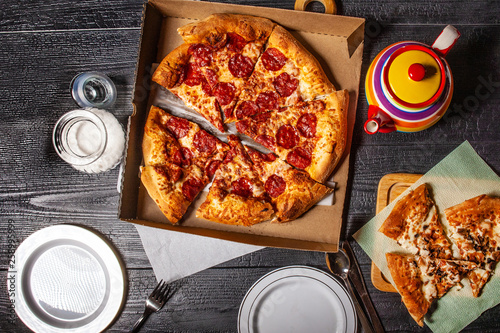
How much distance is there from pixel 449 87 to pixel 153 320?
2801 mm

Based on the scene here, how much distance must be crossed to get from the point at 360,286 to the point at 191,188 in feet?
4.90

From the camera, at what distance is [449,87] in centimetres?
230

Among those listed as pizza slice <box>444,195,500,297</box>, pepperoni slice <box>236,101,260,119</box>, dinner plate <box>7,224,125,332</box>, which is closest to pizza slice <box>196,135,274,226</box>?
pepperoni slice <box>236,101,260,119</box>

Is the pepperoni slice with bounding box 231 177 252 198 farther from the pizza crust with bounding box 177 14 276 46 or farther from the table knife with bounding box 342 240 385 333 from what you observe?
the pizza crust with bounding box 177 14 276 46

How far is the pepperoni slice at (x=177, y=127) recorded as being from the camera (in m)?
2.75

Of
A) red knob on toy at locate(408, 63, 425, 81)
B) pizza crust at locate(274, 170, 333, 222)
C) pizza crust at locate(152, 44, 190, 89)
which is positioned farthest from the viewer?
pizza crust at locate(152, 44, 190, 89)

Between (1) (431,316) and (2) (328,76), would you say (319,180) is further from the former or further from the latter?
(1) (431,316)

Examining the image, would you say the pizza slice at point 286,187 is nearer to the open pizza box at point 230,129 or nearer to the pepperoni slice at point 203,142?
the open pizza box at point 230,129

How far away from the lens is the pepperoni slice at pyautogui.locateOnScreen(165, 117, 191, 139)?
2.75 metres

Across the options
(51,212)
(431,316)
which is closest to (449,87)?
→ (431,316)

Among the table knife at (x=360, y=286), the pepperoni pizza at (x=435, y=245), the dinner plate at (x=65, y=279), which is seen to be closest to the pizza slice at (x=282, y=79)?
the pepperoni pizza at (x=435, y=245)

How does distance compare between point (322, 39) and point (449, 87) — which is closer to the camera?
point (449, 87)

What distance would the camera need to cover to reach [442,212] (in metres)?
2.69

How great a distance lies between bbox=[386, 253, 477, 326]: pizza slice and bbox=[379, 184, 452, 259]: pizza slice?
0.07 meters
